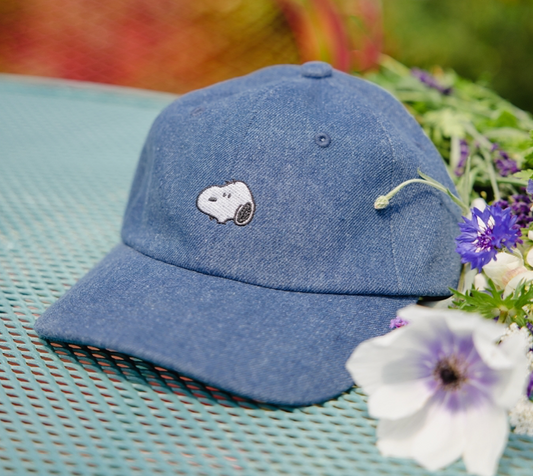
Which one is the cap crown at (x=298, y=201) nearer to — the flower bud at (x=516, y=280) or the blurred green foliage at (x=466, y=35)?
the flower bud at (x=516, y=280)

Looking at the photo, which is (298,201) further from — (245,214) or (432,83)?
(432,83)

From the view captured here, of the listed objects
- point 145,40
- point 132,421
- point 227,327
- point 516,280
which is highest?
point 145,40

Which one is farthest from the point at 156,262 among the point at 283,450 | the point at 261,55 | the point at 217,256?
the point at 261,55

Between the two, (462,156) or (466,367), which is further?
(462,156)

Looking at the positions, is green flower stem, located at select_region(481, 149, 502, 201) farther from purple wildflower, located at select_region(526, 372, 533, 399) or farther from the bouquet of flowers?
purple wildflower, located at select_region(526, 372, 533, 399)

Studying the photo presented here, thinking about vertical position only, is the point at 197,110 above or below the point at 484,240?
above

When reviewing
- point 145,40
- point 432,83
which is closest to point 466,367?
point 432,83
